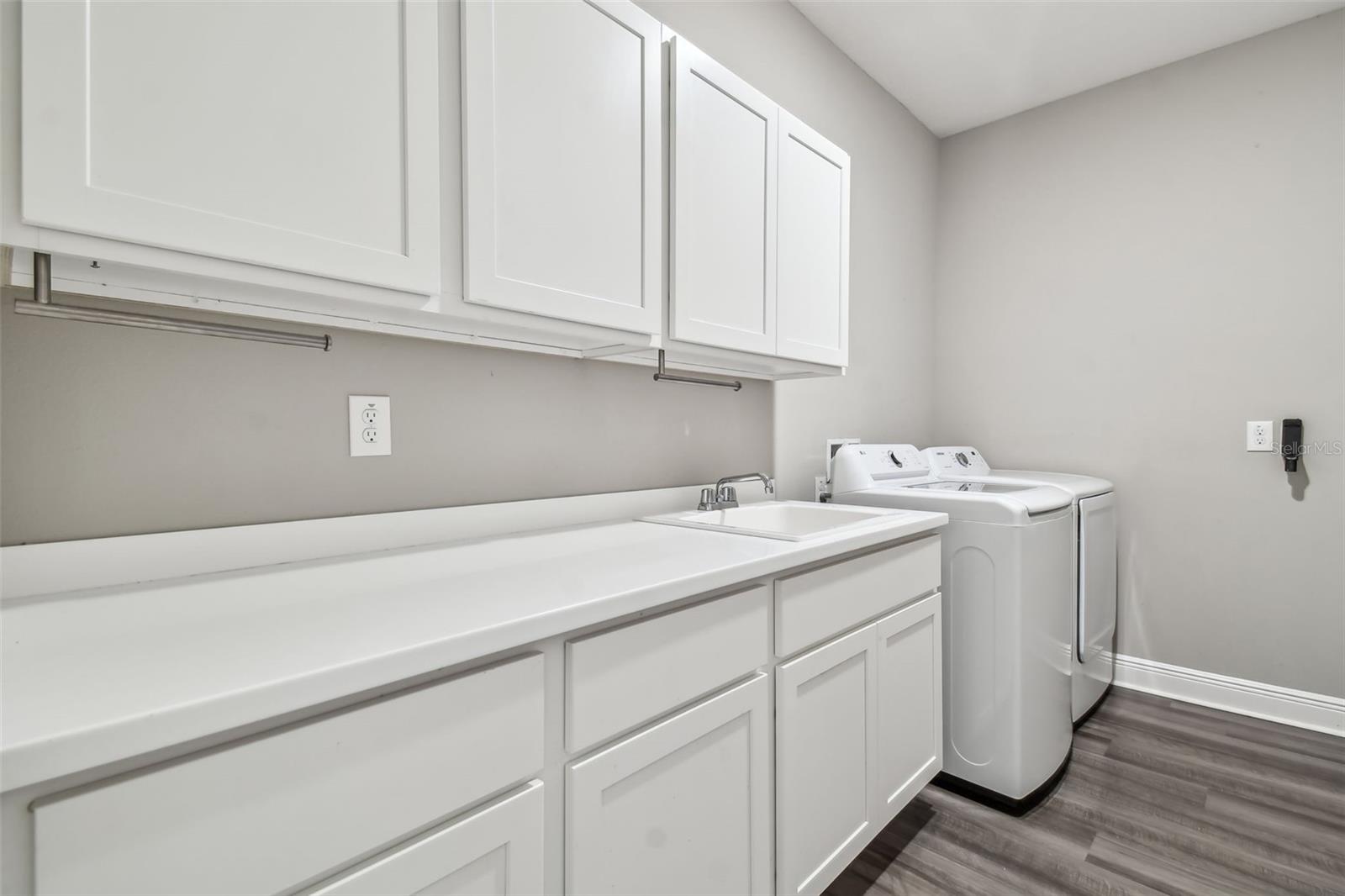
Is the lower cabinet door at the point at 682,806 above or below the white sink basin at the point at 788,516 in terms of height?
below

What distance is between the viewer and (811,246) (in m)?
1.89

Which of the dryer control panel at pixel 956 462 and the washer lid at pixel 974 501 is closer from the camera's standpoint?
the washer lid at pixel 974 501

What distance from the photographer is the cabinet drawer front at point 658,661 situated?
861mm

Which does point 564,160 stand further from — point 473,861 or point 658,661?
point 473,861

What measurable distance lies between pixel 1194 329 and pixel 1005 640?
5.94 feet

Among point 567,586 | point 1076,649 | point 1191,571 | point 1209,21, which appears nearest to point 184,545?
point 567,586

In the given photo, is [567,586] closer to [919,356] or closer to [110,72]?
[110,72]

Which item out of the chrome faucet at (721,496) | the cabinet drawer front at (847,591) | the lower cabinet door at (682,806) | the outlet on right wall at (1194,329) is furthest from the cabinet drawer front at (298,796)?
the outlet on right wall at (1194,329)

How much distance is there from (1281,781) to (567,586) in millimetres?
2538

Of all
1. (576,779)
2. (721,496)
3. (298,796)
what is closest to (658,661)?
(576,779)

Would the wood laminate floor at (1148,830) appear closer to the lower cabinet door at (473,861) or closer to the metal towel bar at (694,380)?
the lower cabinet door at (473,861)

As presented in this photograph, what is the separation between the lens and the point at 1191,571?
8.53 feet

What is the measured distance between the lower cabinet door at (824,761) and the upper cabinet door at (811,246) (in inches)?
34.8

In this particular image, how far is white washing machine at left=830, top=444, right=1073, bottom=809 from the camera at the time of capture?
71.9 inches
